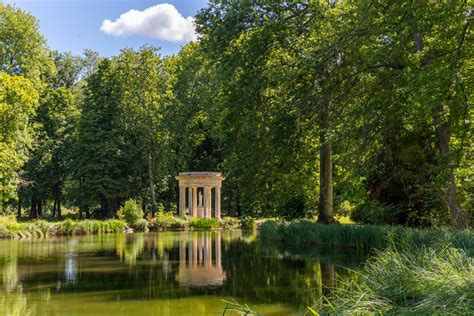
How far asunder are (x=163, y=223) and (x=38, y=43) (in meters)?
15.6

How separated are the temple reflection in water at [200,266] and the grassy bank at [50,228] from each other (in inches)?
380

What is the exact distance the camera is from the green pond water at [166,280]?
8.05m

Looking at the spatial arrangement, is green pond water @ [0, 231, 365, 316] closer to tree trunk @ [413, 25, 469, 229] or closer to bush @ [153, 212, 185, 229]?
tree trunk @ [413, 25, 469, 229]

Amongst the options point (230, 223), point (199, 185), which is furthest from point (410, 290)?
point (199, 185)

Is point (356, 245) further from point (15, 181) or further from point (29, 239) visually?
point (15, 181)

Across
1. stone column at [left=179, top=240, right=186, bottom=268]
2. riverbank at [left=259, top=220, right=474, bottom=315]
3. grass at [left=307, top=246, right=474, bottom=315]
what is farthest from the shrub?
grass at [left=307, top=246, right=474, bottom=315]

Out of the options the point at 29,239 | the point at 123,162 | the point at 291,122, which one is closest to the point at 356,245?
the point at 291,122

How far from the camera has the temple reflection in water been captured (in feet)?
35.3

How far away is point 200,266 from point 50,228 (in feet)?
49.5

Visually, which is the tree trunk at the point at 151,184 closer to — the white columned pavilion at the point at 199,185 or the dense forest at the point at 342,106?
A: the white columned pavilion at the point at 199,185

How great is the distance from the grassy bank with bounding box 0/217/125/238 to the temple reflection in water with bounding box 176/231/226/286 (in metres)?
9.64

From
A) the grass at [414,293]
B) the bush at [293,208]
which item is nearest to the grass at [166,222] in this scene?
the bush at [293,208]

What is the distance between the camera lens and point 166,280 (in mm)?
10797

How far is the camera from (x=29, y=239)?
77.9 ft
